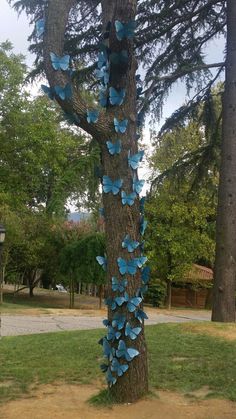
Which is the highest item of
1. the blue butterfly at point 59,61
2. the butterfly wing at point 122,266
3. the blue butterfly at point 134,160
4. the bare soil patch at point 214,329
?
the blue butterfly at point 59,61

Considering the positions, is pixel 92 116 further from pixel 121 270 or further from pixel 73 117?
pixel 121 270

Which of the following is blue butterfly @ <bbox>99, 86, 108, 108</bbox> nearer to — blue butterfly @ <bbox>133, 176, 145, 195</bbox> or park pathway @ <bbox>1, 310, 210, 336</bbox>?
blue butterfly @ <bbox>133, 176, 145, 195</bbox>

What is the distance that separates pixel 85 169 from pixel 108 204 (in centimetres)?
1008

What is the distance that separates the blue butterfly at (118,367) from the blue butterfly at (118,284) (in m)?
0.73

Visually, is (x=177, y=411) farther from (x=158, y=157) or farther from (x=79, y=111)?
(x=158, y=157)

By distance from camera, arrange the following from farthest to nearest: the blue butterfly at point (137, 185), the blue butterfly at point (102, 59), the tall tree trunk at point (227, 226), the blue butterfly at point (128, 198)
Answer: the tall tree trunk at point (227, 226)
the blue butterfly at point (102, 59)
the blue butterfly at point (137, 185)
the blue butterfly at point (128, 198)

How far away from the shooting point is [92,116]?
5789mm

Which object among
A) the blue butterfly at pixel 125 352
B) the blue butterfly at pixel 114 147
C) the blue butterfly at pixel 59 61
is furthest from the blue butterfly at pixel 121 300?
the blue butterfly at pixel 59 61

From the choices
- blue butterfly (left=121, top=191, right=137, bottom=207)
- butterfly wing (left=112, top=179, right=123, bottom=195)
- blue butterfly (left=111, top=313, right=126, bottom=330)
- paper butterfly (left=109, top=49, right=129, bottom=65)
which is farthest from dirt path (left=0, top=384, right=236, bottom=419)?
paper butterfly (left=109, top=49, right=129, bottom=65)

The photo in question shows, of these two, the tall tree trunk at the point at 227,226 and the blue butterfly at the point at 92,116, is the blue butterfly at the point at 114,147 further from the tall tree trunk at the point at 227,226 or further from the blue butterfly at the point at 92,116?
the tall tree trunk at the point at 227,226

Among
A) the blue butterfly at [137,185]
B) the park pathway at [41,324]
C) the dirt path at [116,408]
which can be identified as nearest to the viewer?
the dirt path at [116,408]

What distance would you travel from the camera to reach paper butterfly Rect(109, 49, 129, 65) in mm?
5883

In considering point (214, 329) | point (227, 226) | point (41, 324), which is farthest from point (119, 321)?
point (41, 324)

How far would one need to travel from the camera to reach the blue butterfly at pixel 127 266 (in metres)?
5.76
